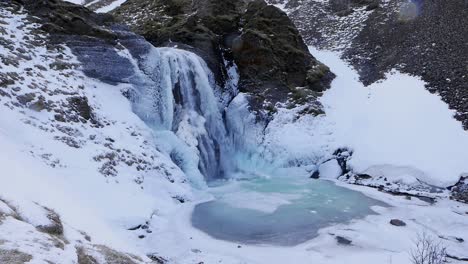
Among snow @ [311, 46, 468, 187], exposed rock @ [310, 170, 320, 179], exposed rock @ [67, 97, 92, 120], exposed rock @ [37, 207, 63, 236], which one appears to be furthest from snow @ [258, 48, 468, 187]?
exposed rock @ [37, 207, 63, 236]

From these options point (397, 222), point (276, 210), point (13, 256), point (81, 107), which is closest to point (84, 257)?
point (13, 256)

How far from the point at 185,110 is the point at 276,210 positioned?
282 inches

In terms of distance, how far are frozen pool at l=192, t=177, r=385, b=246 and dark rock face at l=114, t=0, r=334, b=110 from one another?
6.00 meters

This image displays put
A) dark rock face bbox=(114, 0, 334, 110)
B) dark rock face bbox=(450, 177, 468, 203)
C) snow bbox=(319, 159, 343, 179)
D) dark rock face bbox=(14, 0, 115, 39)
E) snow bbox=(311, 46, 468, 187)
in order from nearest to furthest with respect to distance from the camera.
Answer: dark rock face bbox=(450, 177, 468, 203), snow bbox=(311, 46, 468, 187), dark rock face bbox=(14, 0, 115, 39), snow bbox=(319, 159, 343, 179), dark rock face bbox=(114, 0, 334, 110)

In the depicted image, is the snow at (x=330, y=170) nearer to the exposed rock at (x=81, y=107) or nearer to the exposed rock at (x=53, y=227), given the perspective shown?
the exposed rock at (x=81, y=107)

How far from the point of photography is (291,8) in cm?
3506

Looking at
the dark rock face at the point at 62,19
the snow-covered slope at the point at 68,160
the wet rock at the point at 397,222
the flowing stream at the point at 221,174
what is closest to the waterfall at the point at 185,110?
the flowing stream at the point at 221,174

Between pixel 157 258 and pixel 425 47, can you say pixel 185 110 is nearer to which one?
pixel 157 258

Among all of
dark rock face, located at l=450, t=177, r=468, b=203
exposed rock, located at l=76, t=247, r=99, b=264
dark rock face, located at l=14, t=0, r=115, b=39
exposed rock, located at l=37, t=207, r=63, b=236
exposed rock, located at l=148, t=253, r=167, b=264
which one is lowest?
exposed rock, located at l=148, t=253, r=167, b=264

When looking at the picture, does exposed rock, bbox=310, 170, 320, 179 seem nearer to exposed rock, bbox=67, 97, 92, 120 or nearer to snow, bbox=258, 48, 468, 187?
snow, bbox=258, 48, 468, 187

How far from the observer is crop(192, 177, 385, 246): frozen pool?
11297 mm

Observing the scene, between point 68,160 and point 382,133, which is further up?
point 382,133

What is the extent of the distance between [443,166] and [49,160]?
45.1ft

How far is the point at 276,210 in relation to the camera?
13.4m
